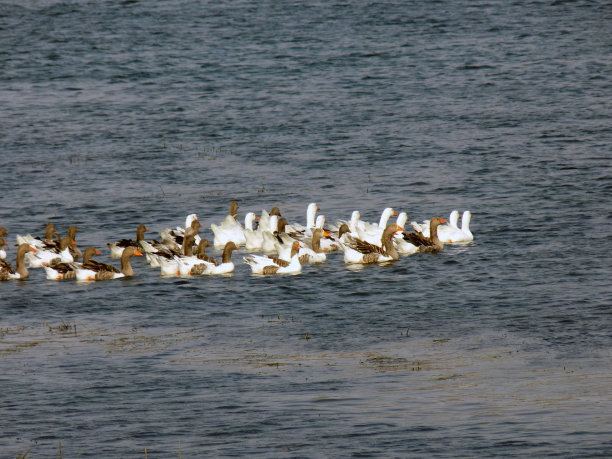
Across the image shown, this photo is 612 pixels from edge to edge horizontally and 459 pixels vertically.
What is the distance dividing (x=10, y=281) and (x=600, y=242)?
1186cm

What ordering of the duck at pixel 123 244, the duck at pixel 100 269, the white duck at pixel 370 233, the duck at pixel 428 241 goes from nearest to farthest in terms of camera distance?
the duck at pixel 100 269, the duck at pixel 123 244, the duck at pixel 428 241, the white duck at pixel 370 233

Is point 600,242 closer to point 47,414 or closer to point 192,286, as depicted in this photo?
point 192,286

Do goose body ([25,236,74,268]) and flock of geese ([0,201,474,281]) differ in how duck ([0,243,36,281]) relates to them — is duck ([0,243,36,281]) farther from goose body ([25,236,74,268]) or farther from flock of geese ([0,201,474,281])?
goose body ([25,236,74,268])

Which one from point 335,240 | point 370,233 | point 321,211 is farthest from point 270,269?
point 321,211

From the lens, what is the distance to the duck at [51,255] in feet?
71.4

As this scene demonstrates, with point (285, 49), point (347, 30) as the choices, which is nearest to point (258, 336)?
point (285, 49)

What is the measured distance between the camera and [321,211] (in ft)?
85.6

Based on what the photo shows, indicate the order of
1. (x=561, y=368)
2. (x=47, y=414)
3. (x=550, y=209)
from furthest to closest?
(x=550, y=209) → (x=561, y=368) → (x=47, y=414)

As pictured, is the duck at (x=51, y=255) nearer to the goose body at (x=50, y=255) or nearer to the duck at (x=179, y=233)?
the goose body at (x=50, y=255)

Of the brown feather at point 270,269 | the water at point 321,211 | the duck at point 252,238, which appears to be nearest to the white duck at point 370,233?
the water at point 321,211

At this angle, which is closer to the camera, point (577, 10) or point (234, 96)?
point (234, 96)

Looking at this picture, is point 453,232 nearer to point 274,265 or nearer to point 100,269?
point 274,265

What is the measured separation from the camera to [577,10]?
50.2m

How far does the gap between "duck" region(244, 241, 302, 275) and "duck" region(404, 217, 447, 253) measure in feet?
8.97
